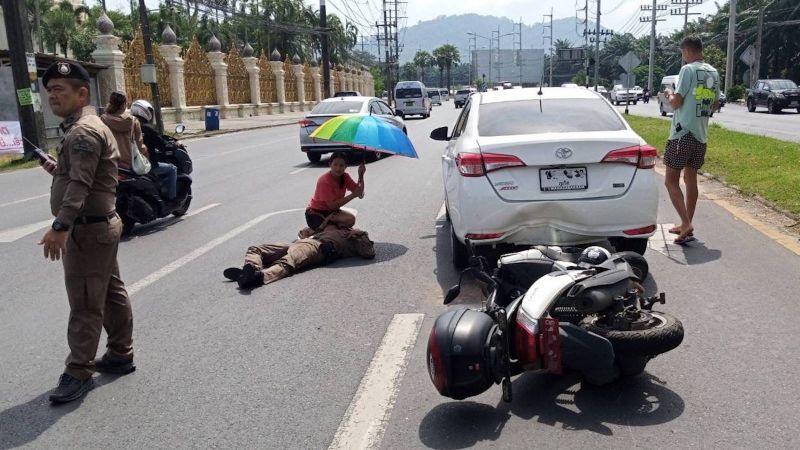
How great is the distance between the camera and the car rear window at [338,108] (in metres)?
18.7

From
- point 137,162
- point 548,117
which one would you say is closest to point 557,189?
point 548,117

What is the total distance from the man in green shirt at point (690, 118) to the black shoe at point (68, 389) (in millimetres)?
5764

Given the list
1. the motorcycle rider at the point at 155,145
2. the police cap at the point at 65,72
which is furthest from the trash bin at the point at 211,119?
the police cap at the point at 65,72

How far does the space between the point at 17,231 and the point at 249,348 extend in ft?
19.5

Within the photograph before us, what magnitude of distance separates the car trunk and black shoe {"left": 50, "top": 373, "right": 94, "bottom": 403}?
10.6 feet

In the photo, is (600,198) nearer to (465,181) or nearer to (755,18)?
(465,181)

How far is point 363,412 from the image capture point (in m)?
3.95

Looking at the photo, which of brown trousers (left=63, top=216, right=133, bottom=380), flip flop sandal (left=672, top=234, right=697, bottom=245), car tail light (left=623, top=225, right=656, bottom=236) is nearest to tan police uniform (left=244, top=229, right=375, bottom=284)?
brown trousers (left=63, top=216, right=133, bottom=380)

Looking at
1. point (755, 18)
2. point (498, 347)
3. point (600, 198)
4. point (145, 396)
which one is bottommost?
point (145, 396)

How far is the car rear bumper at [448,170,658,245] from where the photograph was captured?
5895 millimetres

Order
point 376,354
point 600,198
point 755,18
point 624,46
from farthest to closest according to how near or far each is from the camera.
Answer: point 624,46
point 755,18
point 600,198
point 376,354

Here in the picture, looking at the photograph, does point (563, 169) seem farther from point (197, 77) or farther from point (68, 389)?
point (197, 77)

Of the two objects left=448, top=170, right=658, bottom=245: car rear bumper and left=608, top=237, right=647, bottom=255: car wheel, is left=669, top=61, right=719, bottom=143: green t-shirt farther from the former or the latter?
left=448, top=170, right=658, bottom=245: car rear bumper

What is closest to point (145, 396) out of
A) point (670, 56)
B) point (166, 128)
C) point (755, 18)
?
point (166, 128)
